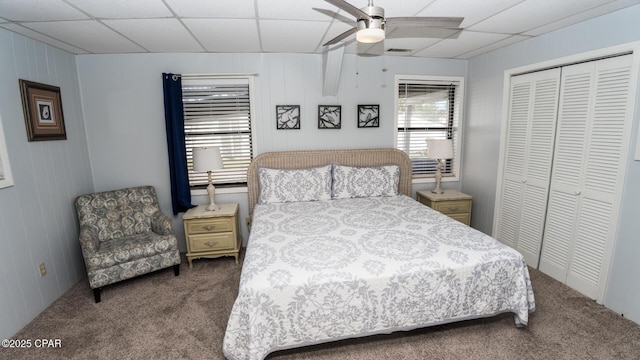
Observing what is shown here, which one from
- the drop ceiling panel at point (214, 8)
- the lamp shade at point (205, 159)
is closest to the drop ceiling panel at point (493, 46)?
the drop ceiling panel at point (214, 8)

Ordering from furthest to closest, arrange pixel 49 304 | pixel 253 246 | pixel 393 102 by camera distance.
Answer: pixel 393 102
pixel 49 304
pixel 253 246

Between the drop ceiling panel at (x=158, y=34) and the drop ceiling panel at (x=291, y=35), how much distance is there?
27.2 inches

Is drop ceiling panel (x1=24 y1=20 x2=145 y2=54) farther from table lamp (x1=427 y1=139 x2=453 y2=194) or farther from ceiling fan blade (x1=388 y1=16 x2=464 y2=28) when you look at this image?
table lamp (x1=427 y1=139 x2=453 y2=194)

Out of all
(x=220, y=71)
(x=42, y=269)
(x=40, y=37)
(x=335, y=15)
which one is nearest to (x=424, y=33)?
(x=335, y=15)

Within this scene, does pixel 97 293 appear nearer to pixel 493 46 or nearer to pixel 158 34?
pixel 158 34

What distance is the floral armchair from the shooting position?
258cm

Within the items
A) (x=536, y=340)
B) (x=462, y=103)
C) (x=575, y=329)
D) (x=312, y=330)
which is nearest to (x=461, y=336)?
(x=536, y=340)

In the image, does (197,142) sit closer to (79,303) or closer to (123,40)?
(123,40)

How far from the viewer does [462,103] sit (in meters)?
3.91

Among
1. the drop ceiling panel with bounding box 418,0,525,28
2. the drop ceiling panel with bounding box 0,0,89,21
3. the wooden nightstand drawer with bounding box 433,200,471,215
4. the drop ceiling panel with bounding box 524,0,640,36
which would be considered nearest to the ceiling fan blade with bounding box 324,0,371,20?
the drop ceiling panel with bounding box 418,0,525,28

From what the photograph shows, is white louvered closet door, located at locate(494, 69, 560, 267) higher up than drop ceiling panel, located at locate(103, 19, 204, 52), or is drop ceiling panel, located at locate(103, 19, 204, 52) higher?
drop ceiling panel, located at locate(103, 19, 204, 52)

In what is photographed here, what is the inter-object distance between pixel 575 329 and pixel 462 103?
9.01ft

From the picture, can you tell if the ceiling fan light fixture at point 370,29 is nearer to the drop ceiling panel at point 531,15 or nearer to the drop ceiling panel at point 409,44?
the drop ceiling panel at point 531,15

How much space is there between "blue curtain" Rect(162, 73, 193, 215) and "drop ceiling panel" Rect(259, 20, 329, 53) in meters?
1.08
